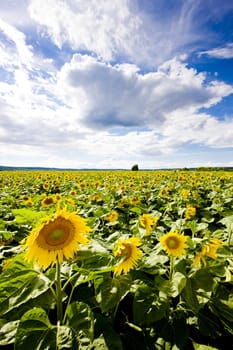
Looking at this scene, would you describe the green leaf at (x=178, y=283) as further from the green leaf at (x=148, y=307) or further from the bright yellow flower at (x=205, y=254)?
the bright yellow flower at (x=205, y=254)

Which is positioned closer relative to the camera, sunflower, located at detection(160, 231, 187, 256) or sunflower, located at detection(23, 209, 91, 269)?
sunflower, located at detection(23, 209, 91, 269)

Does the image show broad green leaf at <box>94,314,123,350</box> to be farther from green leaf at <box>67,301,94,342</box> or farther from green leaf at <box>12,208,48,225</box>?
green leaf at <box>12,208,48,225</box>

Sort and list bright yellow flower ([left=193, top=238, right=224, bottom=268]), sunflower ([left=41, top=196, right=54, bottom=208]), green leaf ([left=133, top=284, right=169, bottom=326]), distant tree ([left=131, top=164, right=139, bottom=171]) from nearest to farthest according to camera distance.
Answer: green leaf ([left=133, top=284, right=169, bottom=326])
bright yellow flower ([left=193, top=238, right=224, bottom=268])
sunflower ([left=41, top=196, right=54, bottom=208])
distant tree ([left=131, top=164, right=139, bottom=171])

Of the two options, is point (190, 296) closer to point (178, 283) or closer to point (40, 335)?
point (178, 283)

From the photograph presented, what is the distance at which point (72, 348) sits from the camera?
1.31m

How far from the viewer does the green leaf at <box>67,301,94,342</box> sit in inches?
53.2

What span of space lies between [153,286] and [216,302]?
17.5 inches

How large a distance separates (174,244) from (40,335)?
1.13m

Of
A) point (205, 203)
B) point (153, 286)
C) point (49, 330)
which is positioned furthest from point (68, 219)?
point (205, 203)

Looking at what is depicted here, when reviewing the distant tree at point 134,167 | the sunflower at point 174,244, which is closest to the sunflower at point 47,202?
the sunflower at point 174,244

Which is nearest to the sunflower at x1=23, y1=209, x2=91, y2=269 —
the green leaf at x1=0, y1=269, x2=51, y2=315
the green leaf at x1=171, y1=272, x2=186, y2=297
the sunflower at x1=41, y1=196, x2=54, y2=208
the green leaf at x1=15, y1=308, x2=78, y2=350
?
the green leaf at x1=0, y1=269, x2=51, y2=315

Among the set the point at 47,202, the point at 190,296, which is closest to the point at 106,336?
the point at 190,296

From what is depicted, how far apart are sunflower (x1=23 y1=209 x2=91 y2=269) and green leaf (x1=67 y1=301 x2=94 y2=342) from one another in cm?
28

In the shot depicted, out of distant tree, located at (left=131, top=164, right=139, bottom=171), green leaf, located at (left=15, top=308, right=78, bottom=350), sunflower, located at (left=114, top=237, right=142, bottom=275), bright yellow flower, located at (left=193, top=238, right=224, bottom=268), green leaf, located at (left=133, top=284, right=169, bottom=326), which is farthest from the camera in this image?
distant tree, located at (left=131, top=164, right=139, bottom=171)
